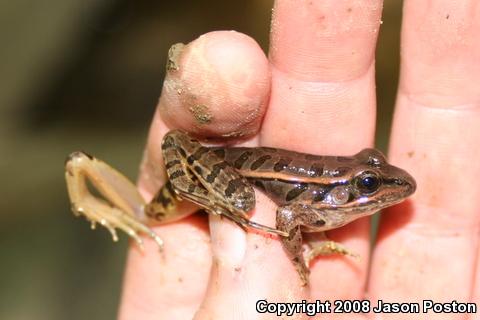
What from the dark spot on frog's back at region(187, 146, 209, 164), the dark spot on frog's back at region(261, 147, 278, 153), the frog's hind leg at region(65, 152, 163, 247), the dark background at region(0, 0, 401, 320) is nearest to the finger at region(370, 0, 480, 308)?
the dark spot on frog's back at region(261, 147, 278, 153)

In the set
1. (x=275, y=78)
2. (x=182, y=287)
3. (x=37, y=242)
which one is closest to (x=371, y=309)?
(x=182, y=287)

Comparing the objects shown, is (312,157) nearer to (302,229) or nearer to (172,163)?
(302,229)

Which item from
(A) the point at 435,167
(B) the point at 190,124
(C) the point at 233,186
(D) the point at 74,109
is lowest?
(C) the point at 233,186

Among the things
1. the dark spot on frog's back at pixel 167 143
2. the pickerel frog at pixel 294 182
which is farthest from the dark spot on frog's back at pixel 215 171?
the dark spot on frog's back at pixel 167 143

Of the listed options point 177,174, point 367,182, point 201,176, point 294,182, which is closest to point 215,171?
point 201,176

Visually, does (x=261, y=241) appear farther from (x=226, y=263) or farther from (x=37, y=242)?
(x=37, y=242)

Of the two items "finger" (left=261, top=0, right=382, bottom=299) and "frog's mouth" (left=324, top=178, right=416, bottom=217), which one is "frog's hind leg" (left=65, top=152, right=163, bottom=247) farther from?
"frog's mouth" (left=324, top=178, right=416, bottom=217)
